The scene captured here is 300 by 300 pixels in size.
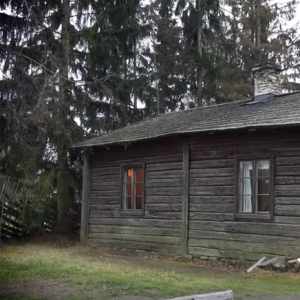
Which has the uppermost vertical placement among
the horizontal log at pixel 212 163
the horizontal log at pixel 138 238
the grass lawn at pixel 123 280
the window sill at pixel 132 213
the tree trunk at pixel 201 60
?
the tree trunk at pixel 201 60

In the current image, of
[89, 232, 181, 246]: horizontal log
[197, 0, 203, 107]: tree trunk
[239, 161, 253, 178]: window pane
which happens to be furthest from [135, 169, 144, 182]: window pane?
[197, 0, 203, 107]: tree trunk

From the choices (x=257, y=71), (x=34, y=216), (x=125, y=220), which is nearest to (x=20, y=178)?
(x=34, y=216)

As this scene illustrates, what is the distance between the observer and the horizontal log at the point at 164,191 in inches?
643

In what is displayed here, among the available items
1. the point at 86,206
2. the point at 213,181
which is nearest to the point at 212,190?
the point at 213,181

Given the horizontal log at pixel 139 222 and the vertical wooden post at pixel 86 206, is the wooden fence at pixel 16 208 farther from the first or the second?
the horizontal log at pixel 139 222

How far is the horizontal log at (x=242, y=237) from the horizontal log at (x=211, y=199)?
0.82m

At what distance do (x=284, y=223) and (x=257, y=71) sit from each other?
6.09 meters

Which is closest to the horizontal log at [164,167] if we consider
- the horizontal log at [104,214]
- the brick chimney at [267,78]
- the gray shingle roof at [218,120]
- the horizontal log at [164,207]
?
the gray shingle roof at [218,120]

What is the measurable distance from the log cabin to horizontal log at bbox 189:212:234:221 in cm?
3

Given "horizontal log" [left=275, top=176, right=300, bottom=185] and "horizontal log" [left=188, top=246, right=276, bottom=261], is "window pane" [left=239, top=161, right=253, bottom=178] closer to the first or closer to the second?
"horizontal log" [left=275, top=176, right=300, bottom=185]

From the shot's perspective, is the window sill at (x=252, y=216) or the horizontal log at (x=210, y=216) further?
the horizontal log at (x=210, y=216)

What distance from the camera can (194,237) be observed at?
51.6 feet

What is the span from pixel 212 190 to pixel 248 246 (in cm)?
190

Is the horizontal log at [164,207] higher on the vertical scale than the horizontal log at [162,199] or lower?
lower
